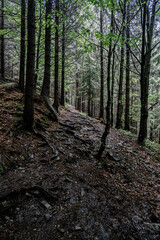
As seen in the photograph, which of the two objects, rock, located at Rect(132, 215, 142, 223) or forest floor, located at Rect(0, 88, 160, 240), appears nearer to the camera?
forest floor, located at Rect(0, 88, 160, 240)

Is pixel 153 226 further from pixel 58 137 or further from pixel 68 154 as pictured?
pixel 58 137

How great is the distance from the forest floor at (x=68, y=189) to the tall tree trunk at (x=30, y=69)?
54cm

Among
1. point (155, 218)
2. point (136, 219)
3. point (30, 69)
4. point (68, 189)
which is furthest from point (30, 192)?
point (30, 69)

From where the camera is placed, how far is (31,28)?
212 inches

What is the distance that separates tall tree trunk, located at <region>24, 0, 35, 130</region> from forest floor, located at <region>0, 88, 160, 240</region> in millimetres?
542

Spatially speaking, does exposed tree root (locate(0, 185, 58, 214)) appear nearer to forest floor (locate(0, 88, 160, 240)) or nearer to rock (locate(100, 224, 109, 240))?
forest floor (locate(0, 88, 160, 240))

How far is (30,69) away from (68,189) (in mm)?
5125

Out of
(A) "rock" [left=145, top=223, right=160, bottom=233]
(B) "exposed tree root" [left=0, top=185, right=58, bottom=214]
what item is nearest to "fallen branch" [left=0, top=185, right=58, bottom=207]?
(B) "exposed tree root" [left=0, top=185, right=58, bottom=214]

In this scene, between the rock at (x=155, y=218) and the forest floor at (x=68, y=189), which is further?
the rock at (x=155, y=218)

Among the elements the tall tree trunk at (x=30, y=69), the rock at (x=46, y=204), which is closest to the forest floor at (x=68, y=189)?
the rock at (x=46, y=204)

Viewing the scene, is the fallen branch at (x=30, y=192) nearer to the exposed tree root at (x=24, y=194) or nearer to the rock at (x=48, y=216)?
the exposed tree root at (x=24, y=194)

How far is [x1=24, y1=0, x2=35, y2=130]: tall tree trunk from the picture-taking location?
5.29 meters

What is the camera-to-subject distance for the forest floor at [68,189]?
8.57 feet

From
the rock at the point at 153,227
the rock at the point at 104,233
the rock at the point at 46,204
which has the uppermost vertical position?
the rock at the point at 46,204
